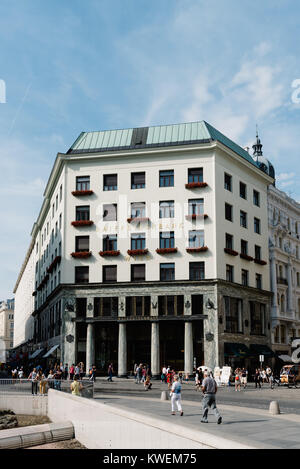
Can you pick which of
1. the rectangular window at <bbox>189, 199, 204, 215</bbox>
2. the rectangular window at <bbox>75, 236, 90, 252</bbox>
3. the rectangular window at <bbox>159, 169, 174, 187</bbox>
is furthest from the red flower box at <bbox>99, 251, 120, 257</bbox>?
the rectangular window at <bbox>189, 199, 204, 215</bbox>

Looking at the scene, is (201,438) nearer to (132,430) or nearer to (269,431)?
(132,430)

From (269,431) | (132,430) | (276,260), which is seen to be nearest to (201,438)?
(132,430)

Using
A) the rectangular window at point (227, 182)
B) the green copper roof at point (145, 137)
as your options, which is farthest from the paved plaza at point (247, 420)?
the green copper roof at point (145, 137)

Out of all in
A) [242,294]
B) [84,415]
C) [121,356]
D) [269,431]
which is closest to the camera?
[269,431]

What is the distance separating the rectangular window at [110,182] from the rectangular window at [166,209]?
211 inches

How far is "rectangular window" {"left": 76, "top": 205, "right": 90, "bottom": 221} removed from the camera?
5519cm

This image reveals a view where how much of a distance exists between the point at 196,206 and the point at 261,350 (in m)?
16.2

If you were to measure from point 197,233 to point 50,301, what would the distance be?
73.1 ft

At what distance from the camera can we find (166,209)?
5312 cm

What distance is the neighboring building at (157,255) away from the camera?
51.2 m

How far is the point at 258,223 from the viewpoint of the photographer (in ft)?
198

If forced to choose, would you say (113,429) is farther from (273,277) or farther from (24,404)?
(273,277)

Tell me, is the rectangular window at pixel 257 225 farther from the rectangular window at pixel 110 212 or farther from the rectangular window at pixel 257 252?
the rectangular window at pixel 110 212

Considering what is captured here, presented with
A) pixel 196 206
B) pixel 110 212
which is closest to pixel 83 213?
pixel 110 212
